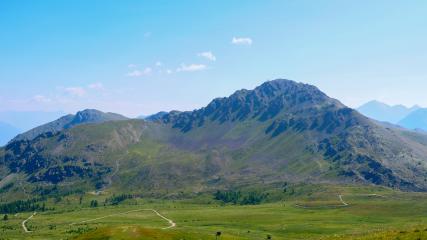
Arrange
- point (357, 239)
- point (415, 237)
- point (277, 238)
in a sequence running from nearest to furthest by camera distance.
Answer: point (415, 237) < point (357, 239) < point (277, 238)

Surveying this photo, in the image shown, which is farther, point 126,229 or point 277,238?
point 277,238

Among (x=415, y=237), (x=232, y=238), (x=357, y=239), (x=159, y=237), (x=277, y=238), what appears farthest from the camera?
(x=277, y=238)

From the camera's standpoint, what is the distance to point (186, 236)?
14112 centimetres

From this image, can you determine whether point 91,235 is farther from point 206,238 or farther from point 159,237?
point 206,238

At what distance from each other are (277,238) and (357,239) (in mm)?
127752

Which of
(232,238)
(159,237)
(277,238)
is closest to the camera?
(159,237)

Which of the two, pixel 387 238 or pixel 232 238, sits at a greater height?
pixel 387 238

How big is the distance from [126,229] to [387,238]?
85.2 m

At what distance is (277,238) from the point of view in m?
194

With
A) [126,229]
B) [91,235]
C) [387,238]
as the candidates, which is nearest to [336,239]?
[387,238]

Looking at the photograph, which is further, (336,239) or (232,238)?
(232,238)

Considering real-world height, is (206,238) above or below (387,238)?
below

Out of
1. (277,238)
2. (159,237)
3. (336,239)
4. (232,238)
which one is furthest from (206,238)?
(336,239)

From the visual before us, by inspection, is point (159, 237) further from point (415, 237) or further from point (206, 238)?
point (415, 237)
